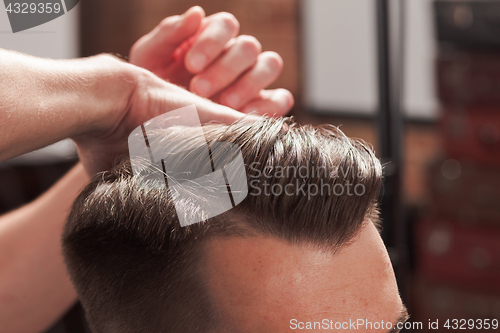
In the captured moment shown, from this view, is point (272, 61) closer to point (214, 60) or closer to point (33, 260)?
point (214, 60)

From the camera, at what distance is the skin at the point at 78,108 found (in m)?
0.55

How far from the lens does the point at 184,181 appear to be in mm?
590

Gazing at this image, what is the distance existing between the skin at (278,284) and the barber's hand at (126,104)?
0.19 metres

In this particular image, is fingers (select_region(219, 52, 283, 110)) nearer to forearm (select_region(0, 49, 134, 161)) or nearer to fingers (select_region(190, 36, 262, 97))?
fingers (select_region(190, 36, 262, 97))

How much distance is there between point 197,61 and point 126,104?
0.15m

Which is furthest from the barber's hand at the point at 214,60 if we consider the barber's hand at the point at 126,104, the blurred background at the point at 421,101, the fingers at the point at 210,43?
the blurred background at the point at 421,101

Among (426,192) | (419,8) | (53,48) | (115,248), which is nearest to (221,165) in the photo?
(115,248)

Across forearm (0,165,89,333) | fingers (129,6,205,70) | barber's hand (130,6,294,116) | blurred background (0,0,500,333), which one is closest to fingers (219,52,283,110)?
barber's hand (130,6,294,116)

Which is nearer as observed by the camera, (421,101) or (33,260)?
(33,260)

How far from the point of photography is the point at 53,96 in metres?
0.57

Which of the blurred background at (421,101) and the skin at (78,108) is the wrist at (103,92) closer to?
the skin at (78,108)

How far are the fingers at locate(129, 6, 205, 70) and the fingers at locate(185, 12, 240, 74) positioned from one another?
0.07 feet

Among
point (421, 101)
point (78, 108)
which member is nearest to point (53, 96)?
point (78, 108)

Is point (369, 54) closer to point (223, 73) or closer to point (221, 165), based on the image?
point (223, 73)
